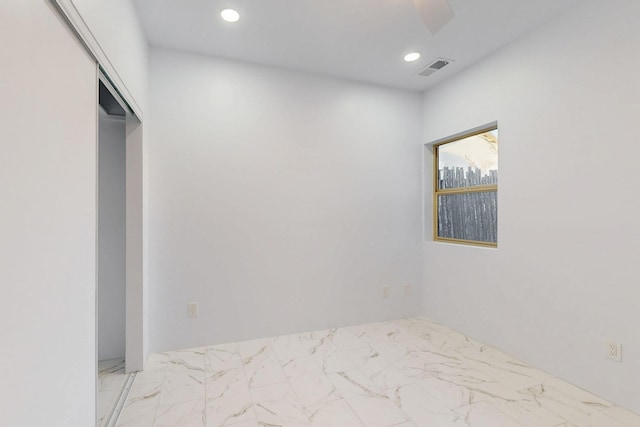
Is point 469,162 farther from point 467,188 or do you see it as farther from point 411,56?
point 411,56

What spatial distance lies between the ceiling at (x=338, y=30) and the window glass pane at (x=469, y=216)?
4.43 ft

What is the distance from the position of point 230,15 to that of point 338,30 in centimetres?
85

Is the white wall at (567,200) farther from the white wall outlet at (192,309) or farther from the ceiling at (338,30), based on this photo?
the white wall outlet at (192,309)

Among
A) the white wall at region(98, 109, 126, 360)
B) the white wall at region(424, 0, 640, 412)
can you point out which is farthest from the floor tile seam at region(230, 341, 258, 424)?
the white wall at region(424, 0, 640, 412)

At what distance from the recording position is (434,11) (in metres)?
1.41

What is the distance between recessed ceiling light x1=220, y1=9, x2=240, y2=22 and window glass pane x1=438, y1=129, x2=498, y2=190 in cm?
251

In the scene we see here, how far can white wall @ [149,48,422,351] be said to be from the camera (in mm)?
2740

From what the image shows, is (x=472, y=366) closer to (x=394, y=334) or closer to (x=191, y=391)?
(x=394, y=334)

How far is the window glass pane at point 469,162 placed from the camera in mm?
3016

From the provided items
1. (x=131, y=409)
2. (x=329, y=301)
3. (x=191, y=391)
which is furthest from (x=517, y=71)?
(x=131, y=409)

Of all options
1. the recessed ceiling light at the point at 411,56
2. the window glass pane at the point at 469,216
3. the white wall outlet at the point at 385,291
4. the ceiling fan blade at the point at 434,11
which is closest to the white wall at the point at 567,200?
the window glass pane at the point at 469,216

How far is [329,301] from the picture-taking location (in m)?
3.29
